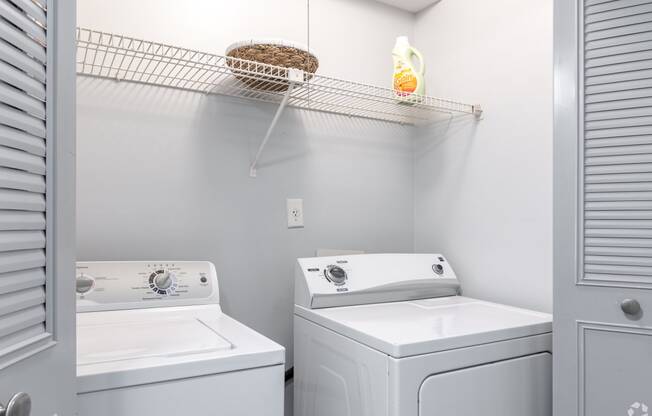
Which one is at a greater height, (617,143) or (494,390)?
(617,143)

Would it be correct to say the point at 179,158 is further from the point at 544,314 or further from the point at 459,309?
the point at 544,314

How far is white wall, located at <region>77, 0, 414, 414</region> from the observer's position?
64.9 inches

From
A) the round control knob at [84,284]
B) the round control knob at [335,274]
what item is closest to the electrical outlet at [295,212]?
the round control knob at [335,274]

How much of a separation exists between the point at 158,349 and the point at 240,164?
3.31 ft

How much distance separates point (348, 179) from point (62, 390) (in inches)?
63.5

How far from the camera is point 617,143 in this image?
1191mm

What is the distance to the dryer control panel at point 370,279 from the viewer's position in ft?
5.58

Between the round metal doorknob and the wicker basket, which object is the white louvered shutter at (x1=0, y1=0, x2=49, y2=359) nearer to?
the wicker basket

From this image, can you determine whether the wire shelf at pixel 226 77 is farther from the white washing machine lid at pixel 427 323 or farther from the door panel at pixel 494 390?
the door panel at pixel 494 390

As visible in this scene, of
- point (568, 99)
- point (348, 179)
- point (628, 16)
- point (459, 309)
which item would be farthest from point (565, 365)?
point (348, 179)

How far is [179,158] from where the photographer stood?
69.9 inches

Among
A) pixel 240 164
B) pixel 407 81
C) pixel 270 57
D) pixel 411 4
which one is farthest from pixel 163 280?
pixel 411 4

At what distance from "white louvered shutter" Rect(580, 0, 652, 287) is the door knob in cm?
133

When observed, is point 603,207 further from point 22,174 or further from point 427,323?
point 22,174
